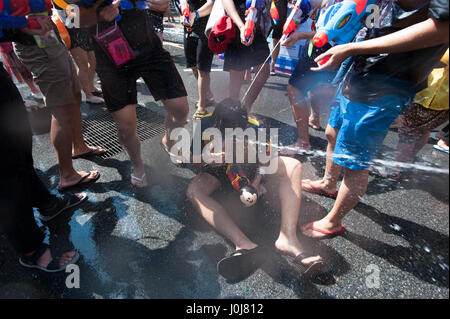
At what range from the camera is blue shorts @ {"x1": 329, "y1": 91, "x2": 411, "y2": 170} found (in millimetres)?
1340

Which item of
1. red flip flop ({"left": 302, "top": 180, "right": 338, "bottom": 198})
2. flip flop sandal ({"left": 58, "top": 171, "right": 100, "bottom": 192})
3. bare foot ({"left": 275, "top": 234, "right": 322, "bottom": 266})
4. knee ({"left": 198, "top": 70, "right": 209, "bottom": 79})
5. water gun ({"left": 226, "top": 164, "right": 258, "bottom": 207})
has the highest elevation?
knee ({"left": 198, "top": 70, "right": 209, "bottom": 79})

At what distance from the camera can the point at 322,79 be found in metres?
2.50

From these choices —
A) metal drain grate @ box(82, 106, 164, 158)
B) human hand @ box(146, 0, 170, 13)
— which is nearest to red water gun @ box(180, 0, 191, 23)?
human hand @ box(146, 0, 170, 13)

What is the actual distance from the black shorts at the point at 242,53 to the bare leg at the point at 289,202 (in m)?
1.39

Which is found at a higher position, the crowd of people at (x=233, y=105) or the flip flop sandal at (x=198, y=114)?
the crowd of people at (x=233, y=105)

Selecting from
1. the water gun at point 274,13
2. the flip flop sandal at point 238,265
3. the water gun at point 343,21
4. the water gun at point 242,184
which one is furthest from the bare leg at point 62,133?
the water gun at point 274,13

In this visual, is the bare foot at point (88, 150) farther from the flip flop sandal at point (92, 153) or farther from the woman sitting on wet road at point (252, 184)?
the woman sitting on wet road at point (252, 184)

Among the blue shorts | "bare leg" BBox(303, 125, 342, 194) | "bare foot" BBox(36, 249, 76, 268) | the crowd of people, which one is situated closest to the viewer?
the crowd of people

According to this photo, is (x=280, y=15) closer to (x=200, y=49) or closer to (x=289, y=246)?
(x=200, y=49)

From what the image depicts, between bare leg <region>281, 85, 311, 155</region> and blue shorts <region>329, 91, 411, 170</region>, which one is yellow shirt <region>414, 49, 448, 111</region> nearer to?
blue shorts <region>329, 91, 411, 170</region>

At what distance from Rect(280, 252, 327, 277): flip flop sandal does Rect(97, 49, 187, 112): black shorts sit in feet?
5.13

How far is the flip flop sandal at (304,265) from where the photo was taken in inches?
59.1
